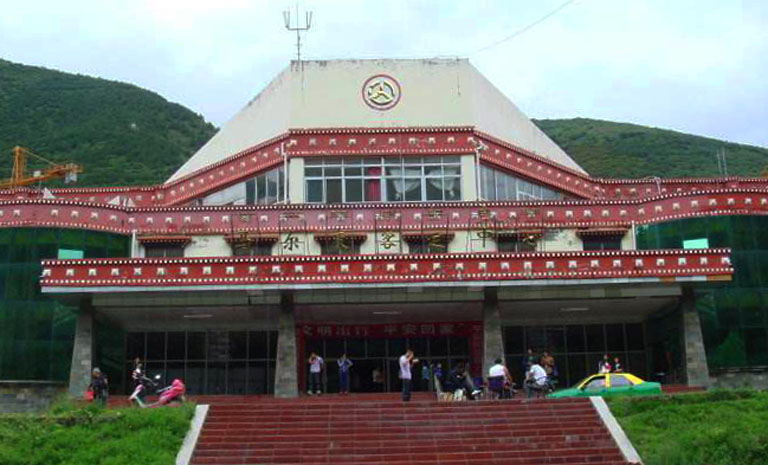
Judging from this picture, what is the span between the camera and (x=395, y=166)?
38000mm

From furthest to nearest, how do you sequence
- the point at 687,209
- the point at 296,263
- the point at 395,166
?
the point at 395,166, the point at 687,209, the point at 296,263

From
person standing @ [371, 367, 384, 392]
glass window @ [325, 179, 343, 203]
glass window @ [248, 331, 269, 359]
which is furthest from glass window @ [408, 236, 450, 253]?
glass window @ [248, 331, 269, 359]

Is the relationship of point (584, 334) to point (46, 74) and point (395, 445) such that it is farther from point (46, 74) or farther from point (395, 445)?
point (46, 74)

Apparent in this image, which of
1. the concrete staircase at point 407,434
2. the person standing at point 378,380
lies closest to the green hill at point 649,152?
the person standing at point 378,380

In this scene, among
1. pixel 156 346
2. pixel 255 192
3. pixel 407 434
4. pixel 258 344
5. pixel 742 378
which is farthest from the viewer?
pixel 255 192

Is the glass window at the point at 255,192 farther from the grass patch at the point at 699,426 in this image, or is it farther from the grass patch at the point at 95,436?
the grass patch at the point at 699,426

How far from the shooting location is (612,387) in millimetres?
25250

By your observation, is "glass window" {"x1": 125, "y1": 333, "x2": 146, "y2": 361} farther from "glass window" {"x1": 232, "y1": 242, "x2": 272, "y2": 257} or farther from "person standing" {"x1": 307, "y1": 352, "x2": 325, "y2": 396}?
"person standing" {"x1": 307, "y1": 352, "x2": 325, "y2": 396}

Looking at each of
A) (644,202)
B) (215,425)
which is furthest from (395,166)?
(215,425)

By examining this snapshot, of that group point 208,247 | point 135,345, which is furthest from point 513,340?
point 135,345

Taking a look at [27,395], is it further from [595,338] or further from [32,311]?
[595,338]

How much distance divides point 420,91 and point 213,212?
9086 mm

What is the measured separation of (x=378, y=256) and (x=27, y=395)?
496 inches

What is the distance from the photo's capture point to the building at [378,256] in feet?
102
